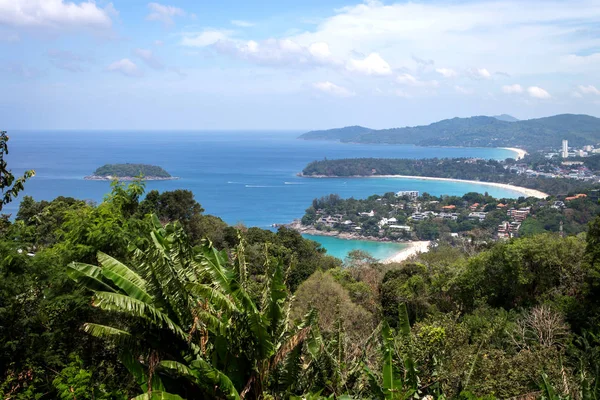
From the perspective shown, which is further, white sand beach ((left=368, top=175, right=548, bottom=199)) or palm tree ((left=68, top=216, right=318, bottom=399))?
white sand beach ((left=368, top=175, right=548, bottom=199))

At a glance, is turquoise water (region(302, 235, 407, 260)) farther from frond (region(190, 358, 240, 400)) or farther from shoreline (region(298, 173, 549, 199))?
frond (region(190, 358, 240, 400))

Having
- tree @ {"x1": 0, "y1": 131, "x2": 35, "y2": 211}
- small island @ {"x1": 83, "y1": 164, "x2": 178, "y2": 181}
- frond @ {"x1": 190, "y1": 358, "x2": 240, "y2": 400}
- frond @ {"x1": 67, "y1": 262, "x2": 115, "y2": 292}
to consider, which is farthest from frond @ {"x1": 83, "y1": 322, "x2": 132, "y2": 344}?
small island @ {"x1": 83, "y1": 164, "x2": 178, "y2": 181}

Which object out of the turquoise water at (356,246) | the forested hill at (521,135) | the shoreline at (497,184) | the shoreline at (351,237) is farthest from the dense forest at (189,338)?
the forested hill at (521,135)

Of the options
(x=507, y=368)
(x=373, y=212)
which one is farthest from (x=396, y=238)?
(x=507, y=368)

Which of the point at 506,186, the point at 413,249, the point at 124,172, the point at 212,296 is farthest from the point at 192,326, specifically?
the point at 506,186

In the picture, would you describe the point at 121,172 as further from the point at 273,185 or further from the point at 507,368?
the point at 507,368

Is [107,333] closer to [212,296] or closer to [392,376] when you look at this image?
[212,296]
